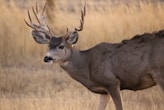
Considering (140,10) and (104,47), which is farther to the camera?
(140,10)

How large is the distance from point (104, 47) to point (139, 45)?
2.06ft

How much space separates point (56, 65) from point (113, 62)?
5.22 meters

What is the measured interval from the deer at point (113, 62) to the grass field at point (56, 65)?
1.35 meters

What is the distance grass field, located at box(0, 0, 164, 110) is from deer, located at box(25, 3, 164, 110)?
135 centimetres

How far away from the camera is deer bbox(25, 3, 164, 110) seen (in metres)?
11.4

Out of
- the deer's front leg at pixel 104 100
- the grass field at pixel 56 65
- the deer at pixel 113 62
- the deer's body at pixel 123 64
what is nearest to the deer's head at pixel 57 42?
the deer at pixel 113 62

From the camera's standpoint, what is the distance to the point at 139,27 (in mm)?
18766

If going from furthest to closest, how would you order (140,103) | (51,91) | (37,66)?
1. (37,66)
2. (51,91)
3. (140,103)

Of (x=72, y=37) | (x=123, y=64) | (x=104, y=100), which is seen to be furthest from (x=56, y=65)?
(x=123, y=64)

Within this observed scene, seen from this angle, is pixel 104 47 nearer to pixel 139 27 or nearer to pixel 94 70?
pixel 94 70

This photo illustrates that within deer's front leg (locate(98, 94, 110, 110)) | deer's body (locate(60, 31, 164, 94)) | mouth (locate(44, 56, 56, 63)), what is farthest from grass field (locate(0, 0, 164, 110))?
mouth (locate(44, 56, 56, 63))

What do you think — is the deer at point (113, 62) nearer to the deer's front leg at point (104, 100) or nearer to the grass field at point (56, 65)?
the deer's front leg at point (104, 100)

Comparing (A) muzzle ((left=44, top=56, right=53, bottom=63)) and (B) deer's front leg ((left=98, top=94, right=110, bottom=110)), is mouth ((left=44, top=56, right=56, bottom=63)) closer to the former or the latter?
(A) muzzle ((left=44, top=56, right=53, bottom=63))

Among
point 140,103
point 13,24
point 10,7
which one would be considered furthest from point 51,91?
point 10,7
